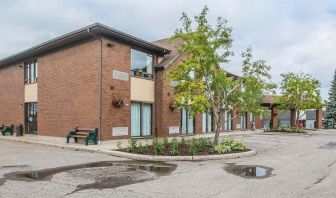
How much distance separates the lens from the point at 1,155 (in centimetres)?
1293

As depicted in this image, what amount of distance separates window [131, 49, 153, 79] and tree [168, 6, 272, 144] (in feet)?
15.6

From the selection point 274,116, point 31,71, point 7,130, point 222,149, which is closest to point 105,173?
point 222,149

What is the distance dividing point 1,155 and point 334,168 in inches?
492

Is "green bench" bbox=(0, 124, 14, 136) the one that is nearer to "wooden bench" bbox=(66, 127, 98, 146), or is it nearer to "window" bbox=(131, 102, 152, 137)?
"wooden bench" bbox=(66, 127, 98, 146)

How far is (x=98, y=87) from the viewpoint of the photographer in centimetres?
1748

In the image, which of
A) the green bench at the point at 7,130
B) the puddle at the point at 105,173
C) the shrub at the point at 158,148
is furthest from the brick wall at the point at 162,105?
the green bench at the point at 7,130

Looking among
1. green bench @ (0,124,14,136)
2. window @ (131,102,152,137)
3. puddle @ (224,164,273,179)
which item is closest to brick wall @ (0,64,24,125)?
green bench @ (0,124,14,136)

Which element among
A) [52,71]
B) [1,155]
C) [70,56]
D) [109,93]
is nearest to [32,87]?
[52,71]

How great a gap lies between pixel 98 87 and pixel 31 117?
344 inches

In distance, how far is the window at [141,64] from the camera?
19875 millimetres

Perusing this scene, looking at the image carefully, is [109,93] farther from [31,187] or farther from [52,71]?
[31,187]

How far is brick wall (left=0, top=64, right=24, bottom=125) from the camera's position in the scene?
24.5 m

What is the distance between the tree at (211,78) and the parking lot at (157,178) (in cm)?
373

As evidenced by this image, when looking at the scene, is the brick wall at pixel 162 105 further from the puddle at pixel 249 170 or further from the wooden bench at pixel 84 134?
the puddle at pixel 249 170
